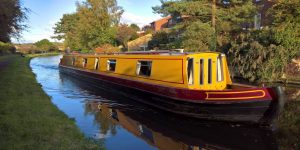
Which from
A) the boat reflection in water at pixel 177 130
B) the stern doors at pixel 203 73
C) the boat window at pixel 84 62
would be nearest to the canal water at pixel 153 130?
the boat reflection in water at pixel 177 130

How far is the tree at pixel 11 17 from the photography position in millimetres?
13039

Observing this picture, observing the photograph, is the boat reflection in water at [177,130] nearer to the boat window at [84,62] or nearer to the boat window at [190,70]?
the boat window at [190,70]

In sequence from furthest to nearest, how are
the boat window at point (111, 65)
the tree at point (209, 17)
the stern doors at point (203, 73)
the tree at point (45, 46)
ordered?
the tree at point (45, 46), the tree at point (209, 17), the boat window at point (111, 65), the stern doors at point (203, 73)

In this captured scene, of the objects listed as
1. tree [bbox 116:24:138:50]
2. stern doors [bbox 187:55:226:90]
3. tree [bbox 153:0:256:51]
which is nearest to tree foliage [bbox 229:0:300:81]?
tree [bbox 153:0:256:51]

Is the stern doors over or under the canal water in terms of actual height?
over

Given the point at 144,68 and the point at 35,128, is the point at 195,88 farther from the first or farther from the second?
the point at 35,128

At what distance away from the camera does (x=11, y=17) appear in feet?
49.4

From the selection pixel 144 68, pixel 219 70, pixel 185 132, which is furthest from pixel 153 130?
pixel 144 68

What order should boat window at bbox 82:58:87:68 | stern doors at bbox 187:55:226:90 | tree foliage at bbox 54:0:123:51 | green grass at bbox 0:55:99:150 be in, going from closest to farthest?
green grass at bbox 0:55:99:150 → stern doors at bbox 187:55:226:90 → boat window at bbox 82:58:87:68 → tree foliage at bbox 54:0:123:51

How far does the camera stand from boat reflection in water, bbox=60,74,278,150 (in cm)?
896

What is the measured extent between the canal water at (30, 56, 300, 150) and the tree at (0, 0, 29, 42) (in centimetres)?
415

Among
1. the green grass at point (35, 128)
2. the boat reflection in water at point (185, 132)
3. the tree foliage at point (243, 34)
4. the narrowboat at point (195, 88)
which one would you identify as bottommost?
the boat reflection in water at point (185, 132)

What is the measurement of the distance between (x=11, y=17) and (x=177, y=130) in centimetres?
920

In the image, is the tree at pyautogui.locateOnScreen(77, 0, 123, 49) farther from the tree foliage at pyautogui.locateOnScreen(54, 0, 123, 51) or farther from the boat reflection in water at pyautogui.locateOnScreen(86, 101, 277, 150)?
the boat reflection in water at pyautogui.locateOnScreen(86, 101, 277, 150)
